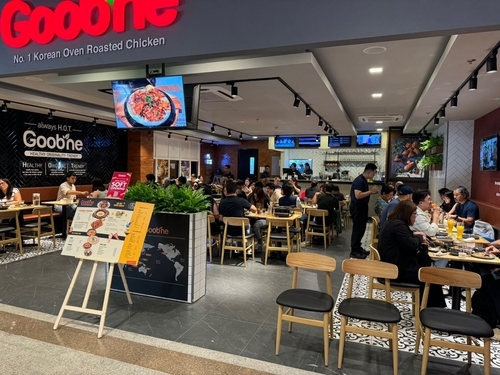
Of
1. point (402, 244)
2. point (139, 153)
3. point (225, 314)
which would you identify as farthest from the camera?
point (139, 153)

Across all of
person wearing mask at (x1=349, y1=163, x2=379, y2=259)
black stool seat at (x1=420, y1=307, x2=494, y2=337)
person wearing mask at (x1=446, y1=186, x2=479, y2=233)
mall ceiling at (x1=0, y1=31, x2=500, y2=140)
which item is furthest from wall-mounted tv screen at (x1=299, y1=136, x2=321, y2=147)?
black stool seat at (x1=420, y1=307, x2=494, y2=337)

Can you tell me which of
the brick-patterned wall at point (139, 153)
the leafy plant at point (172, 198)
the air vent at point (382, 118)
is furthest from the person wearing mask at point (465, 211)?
the brick-patterned wall at point (139, 153)

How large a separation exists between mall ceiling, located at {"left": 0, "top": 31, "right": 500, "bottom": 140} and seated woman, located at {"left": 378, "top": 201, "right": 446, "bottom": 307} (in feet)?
6.21

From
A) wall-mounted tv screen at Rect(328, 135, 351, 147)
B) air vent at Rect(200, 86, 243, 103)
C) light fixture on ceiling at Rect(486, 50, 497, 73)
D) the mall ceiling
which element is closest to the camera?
light fixture on ceiling at Rect(486, 50, 497, 73)

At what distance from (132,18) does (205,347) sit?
10.7 ft

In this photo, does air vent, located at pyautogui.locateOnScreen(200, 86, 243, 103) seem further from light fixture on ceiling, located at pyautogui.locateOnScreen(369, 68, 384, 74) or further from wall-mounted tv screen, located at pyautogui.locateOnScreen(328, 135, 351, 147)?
wall-mounted tv screen, located at pyautogui.locateOnScreen(328, 135, 351, 147)

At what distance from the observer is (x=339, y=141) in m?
12.9

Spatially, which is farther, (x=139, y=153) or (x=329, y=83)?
(x=139, y=153)

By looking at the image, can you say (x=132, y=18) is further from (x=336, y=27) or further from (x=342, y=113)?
(x=342, y=113)

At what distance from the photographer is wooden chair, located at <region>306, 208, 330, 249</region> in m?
7.03

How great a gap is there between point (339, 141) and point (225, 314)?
33.5ft

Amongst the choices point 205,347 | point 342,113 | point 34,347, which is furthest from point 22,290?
point 342,113

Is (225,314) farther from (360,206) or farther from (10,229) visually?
(10,229)

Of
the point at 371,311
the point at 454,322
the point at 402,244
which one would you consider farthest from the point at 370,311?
the point at 402,244
